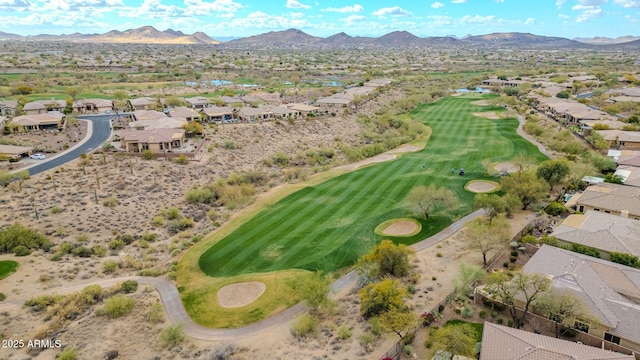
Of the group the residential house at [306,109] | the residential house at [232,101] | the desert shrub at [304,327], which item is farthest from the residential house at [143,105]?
the desert shrub at [304,327]

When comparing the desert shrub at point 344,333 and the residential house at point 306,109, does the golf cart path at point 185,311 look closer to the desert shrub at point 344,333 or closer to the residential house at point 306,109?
the desert shrub at point 344,333

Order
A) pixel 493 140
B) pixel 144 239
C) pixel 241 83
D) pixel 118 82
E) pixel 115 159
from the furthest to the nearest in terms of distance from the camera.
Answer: pixel 241 83 → pixel 118 82 → pixel 493 140 → pixel 115 159 → pixel 144 239

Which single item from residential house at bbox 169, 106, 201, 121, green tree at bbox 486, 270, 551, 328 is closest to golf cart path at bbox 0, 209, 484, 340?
green tree at bbox 486, 270, 551, 328

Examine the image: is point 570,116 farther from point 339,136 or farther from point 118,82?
point 118,82

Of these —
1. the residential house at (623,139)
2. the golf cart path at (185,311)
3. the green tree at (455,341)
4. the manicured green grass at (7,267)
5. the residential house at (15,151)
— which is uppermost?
the residential house at (623,139)

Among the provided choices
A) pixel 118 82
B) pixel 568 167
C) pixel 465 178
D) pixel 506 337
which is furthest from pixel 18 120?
pixel 568 167

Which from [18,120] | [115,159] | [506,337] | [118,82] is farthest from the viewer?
[118,82]
